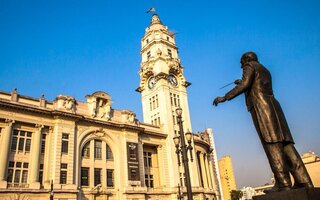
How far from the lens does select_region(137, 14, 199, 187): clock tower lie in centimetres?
4047

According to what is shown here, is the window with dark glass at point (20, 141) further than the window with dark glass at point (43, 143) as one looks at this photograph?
No

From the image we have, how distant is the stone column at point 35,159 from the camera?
26369 millimetres

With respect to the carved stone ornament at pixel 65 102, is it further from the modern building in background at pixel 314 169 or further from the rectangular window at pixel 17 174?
the modern building in background at pixel 314 169

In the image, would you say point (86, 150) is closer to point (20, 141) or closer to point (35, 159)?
point (35, 159)

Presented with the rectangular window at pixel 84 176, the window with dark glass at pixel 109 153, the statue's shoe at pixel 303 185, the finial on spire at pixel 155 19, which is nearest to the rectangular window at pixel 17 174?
the rectangular window at pixel 84 176

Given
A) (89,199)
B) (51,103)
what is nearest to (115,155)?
(89,199)

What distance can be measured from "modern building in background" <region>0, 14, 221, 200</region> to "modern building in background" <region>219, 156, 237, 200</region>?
61591 millimetres

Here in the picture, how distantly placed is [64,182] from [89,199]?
144 inches

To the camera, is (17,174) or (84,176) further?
(84,176)

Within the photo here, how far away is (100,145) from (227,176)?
271 feet

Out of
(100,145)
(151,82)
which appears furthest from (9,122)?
(151,82)

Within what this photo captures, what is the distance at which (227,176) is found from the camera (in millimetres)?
105250

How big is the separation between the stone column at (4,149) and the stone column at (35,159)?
7.87ft

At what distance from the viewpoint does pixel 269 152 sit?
535 centimetres
